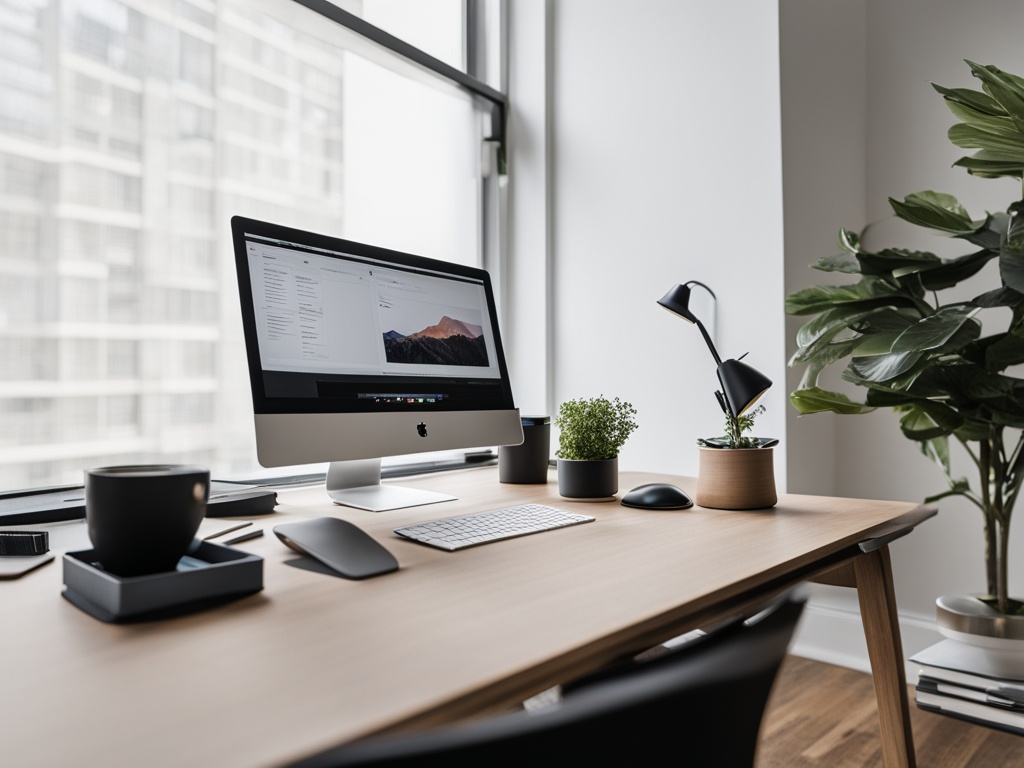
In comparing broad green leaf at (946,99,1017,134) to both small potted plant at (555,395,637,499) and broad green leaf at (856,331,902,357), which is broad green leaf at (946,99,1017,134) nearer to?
broad green leaf at (856,331,902,357)

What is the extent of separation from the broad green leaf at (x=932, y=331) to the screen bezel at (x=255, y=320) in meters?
0.85

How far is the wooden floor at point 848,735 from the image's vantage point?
1.75m

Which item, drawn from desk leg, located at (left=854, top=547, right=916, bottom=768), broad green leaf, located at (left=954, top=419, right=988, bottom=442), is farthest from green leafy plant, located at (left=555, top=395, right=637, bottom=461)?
broad green leaf, located at (left=954, top=419, right=988, bottom=442)

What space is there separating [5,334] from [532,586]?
1.26 meters

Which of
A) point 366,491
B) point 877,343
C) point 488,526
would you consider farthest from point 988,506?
point 366,491

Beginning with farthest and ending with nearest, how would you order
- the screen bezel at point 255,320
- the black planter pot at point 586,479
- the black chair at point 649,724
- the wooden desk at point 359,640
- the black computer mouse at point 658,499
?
the black planter pot at point 586,479, the black computer mouse at point 658,499, the screen bezel at point 255,320, the wooden desk at point 359,640, the black chair at point 649,724

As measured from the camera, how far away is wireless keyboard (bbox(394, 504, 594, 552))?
1078 millimetres

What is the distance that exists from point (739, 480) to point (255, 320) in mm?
915

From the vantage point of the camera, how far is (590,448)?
1.54 m

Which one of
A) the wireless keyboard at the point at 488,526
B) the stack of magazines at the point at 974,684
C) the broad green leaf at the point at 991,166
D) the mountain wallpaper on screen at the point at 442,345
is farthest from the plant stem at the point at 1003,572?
the mountain wallpaper on screen at the point at 442,345

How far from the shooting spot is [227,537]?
1.12m

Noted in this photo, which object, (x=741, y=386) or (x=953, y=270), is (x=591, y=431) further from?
(x=953, y=270)

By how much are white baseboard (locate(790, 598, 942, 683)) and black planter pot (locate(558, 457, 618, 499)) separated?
1.19 metres

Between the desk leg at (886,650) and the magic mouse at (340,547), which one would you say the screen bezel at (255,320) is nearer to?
the magic mouse at (340,547)
